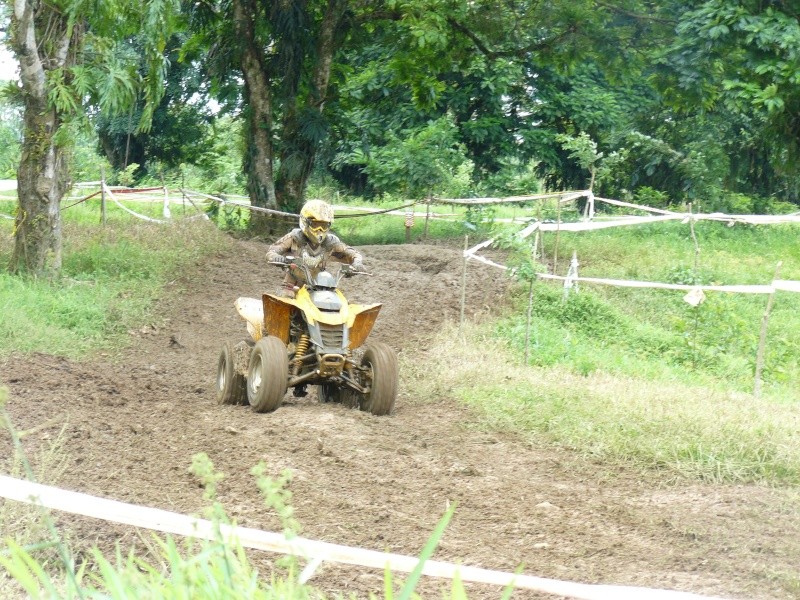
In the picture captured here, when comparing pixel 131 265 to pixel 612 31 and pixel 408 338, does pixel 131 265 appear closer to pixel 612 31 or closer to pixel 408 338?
pixel 408 338

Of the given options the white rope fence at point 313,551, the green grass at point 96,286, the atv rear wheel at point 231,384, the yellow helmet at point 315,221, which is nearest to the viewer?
the white rope fence at point 313,551

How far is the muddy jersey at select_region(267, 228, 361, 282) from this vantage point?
30.9 feet

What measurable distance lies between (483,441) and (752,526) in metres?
2.74

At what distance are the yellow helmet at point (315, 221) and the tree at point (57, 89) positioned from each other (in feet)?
20.3

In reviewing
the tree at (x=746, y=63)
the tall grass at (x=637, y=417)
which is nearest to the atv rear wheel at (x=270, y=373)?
the tall grass at (x=637, y=417)

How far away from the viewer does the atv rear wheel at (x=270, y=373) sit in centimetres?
883

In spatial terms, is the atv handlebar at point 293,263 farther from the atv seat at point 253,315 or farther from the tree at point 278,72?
the tree at point 278,72

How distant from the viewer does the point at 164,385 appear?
10836 mm

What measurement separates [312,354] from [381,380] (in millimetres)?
604

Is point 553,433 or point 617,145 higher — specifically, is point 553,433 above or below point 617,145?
below

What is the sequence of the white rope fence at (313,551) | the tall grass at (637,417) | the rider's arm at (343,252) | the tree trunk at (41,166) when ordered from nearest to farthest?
the white rope fence at (313,551) → the tall grass at (637,417) → the rider's arm at (343,252) → the tree trunk at (41,166)

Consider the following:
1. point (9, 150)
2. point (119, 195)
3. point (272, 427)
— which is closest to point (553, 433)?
point (272, 427)

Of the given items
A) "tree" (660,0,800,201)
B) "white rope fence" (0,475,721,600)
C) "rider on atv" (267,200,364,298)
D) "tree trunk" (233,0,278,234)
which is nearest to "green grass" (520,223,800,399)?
"tree" (660,0,800,201)

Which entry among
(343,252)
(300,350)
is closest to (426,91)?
(343,252)
